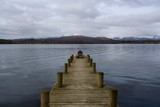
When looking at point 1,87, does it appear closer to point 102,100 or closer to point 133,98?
point 102,100

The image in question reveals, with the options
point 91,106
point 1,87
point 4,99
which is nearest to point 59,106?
point 91,106

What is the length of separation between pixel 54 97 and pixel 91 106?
2.53m

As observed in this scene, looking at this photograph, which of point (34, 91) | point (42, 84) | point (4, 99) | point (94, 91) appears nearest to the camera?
point (94, 91)

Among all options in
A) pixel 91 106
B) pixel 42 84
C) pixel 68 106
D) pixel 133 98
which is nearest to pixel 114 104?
pixel 91 106

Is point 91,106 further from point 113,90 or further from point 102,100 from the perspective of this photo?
point 113,90

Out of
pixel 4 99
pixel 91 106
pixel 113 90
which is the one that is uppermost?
pixel 113 90

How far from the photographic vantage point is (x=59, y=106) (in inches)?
292

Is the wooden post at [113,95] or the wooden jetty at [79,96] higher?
the wooden post at [113,95]

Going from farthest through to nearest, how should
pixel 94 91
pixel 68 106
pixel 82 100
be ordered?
pixel 94 91, pixel 82 100, pixel 68 106

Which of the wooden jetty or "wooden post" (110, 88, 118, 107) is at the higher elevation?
"wooden post" (110, 88, 118, 107)

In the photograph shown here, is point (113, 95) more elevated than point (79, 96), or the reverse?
A: point (113, 95)

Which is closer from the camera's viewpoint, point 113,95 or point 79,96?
point 113,95

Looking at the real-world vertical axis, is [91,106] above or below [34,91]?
above

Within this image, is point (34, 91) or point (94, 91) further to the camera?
point (34, 91)
